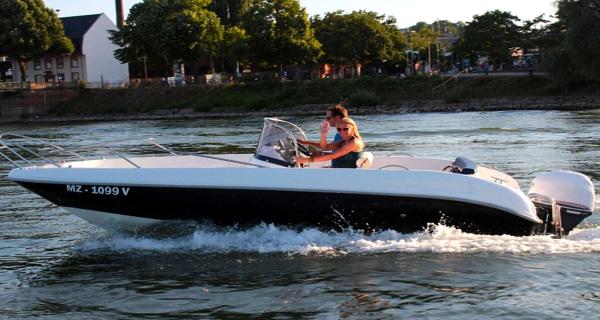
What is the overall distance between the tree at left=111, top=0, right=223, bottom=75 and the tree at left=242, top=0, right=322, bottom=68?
3883 millimetres

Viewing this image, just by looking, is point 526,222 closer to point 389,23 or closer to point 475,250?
point 475,250

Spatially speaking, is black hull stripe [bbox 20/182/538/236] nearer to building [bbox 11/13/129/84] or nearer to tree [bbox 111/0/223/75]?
tree [bbox 111/0/223/75]

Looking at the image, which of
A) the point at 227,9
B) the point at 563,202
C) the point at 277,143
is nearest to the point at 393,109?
the point at 227,9

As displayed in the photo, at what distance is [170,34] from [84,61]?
1720cm

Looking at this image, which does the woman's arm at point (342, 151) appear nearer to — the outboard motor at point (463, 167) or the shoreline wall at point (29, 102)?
the outboard motor at point (463, 167)

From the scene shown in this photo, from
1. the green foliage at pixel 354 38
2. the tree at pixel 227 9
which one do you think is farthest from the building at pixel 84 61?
the green foliage at pixel 354 38

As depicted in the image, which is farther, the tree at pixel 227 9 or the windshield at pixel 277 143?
the tree at pixel 227 9

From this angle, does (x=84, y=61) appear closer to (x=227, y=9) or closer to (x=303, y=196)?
(x=227, y=9)

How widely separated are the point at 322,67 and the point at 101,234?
65.8 meters

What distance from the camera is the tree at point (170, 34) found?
6756 centimetres

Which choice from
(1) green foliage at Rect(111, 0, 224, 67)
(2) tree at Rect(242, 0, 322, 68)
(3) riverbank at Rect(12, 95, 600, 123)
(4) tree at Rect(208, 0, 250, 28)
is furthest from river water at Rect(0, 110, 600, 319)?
(4) tree at Rect(208, 0, 250, 28)

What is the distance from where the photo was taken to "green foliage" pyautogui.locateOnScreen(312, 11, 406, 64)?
69.5 metres

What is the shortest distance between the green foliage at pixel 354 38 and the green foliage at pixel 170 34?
10.4m

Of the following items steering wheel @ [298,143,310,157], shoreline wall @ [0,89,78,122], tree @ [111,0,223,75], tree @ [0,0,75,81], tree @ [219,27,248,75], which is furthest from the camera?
tree @ [0,0,75,81]
